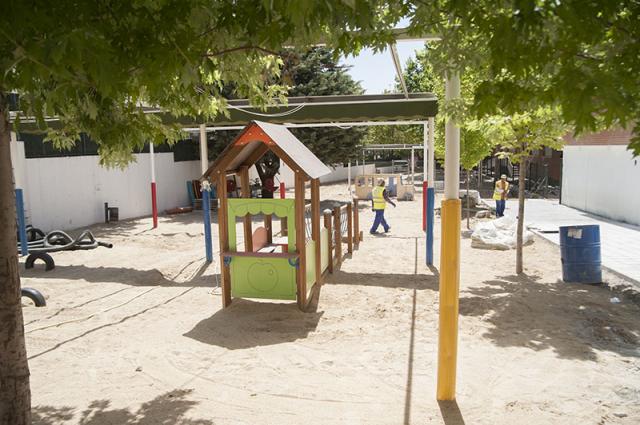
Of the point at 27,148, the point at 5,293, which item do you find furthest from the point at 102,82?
the point at 27,148

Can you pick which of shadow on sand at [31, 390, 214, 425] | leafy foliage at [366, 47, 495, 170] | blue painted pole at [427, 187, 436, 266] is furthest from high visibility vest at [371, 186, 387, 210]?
shadow on sand at [31, 390, 214, 425]

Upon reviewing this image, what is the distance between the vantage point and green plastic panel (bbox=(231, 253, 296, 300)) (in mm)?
7672

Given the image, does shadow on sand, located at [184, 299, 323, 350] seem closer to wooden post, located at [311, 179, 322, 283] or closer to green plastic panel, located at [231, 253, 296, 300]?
green plastic panel, located at [231, 253, 296, 300]

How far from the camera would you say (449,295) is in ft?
14.9

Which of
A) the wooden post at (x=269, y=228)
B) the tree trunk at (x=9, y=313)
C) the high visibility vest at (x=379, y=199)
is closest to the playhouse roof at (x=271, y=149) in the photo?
the wooden post at (x=269, y=228)

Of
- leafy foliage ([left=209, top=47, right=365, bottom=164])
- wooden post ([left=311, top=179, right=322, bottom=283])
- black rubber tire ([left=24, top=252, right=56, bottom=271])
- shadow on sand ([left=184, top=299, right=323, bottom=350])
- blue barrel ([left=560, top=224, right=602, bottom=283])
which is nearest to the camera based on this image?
shadow on sand ([left=184, top=299, right=323, bottom=350])

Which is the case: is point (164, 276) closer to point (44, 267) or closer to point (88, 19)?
point (44, 267)

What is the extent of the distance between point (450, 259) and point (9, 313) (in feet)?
10.7

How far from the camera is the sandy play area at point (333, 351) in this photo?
462 centimetres

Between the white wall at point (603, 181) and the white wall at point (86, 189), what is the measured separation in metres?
15.5

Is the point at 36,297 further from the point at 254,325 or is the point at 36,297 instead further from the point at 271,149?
the point at 271,149

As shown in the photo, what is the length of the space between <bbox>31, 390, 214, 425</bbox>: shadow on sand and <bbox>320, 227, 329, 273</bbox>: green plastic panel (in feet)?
15.4

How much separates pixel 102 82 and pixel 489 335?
5.40m

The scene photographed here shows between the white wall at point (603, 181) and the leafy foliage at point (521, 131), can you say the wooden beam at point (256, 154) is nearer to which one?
the leafy foliage at point (521, 131)
